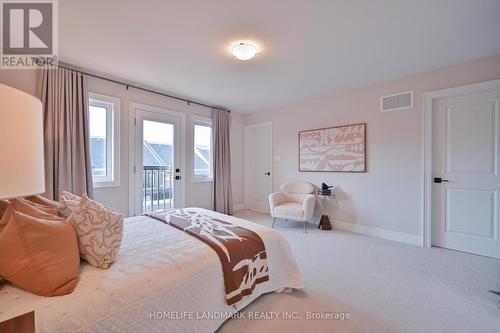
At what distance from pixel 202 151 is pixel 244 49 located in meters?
2.65

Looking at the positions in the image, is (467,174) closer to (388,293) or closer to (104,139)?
(388,293)

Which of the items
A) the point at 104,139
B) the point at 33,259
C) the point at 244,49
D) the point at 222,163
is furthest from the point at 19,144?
the point at 222,163

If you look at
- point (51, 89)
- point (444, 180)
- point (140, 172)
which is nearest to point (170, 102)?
point (140, 172)

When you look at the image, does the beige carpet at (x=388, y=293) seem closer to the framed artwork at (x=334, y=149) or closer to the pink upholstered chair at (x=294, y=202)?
the pink upholstered chair at (x=294, y=202)

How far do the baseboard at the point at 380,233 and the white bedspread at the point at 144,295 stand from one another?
251 centimetres

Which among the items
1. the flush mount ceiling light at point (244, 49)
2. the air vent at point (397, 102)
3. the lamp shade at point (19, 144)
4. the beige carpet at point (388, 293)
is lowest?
the beige carpet at point (388, 293)

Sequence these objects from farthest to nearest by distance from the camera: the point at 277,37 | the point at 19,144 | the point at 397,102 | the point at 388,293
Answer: the point at 397,102 < the point at 277,37 < the point at 388,293 < the point at 19,144

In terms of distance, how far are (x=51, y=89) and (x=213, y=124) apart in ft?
8.52

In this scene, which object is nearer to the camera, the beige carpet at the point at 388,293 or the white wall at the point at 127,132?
the beige carpet at the point at 388,293

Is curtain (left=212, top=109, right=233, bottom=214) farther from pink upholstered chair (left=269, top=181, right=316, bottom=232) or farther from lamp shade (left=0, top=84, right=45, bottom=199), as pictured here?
lamp shade (left=0, top=84, right=45, bottom=199)

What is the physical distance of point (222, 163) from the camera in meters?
4.79

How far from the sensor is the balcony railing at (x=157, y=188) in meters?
3.76

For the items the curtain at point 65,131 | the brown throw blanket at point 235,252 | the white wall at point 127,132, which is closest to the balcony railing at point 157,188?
the white wall at point 127,132

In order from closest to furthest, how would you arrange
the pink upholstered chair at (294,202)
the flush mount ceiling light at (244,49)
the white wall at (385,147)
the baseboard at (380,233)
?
the flush mount ceiling light at (244,49) < the white wall at (385,147) < the baseboard at (380,233) < the pink upholstered chair at (294,202)
